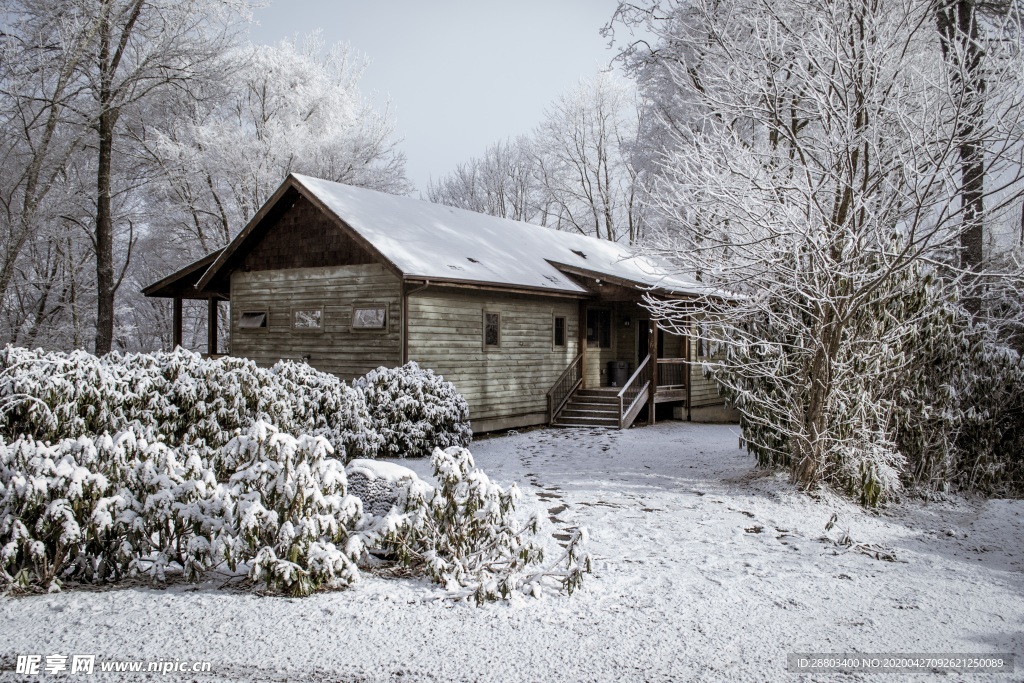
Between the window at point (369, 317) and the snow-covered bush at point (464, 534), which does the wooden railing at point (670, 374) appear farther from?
the snow-covered bush at point (464, 534)

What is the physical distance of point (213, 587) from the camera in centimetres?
541

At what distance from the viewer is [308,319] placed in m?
15.8

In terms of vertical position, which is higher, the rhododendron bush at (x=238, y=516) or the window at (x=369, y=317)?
the window at (x=369, y=317)

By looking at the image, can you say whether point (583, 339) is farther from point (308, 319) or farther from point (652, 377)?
point (308, 319)

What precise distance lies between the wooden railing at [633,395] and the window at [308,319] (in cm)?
687

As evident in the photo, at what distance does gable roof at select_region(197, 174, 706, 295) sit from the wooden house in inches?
2.0

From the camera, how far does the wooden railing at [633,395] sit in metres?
16.6

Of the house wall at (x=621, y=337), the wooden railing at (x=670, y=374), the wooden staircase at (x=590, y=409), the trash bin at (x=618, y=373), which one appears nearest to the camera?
the wooden staircase at (x=590, y=409)

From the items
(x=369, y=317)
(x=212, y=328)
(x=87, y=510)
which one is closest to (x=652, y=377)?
(x=369, y=317)

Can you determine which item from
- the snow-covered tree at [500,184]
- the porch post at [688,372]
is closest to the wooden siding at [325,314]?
the porch post at [688,372]

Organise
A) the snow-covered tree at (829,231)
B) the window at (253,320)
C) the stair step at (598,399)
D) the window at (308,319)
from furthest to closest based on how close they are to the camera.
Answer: the stair step at (598,399)
the window at (253,320)
the window at (308,319)
the snow-covered tree at (829,231)

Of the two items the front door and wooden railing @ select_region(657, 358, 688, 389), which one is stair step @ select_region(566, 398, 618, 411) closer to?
wooden railing @ select_region(657, 358, 688, 389)

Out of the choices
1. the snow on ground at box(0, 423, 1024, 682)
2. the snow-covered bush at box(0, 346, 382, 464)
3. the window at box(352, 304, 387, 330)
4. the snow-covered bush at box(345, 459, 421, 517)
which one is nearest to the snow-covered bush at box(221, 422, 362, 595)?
the snow on ground at box(0, 423, 1024, 682)

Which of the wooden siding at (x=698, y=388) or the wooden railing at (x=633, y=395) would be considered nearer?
the wooden railing at (x=633, y=395)
